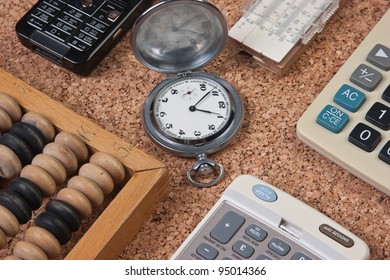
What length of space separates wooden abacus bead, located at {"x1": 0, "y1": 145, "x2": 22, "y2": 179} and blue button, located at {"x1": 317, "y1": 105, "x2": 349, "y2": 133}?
1.01 ft

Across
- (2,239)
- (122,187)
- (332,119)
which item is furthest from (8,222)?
(332,119)

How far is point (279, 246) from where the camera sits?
2.60 ft

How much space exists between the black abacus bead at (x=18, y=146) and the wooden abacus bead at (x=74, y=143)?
3 cm

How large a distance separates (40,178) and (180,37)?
212mm

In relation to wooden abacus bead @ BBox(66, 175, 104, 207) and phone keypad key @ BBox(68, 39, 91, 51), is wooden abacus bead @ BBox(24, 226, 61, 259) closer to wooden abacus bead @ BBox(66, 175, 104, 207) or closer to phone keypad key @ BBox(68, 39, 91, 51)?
wooden abacus bead @ BBox(66, 175, 104, 207)

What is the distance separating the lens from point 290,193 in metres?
0.84

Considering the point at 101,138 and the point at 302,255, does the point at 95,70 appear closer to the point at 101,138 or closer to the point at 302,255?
the point at 101,138

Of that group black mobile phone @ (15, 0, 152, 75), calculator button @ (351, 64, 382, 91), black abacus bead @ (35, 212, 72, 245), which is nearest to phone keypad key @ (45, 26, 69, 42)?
black mobile phone @ (15, 0, 152, 75)

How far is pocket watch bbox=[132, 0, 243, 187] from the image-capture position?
859mm
